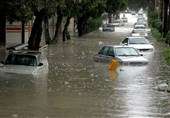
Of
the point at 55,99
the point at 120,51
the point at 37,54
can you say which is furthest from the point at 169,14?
the point at 55,99

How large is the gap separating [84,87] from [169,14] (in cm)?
3810

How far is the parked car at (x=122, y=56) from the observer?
37.0 metres

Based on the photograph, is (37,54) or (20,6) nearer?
(20,6)

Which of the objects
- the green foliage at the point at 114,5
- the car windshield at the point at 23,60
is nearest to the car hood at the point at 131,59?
the car windshield at the point at 23,60

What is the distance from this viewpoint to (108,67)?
116 feet


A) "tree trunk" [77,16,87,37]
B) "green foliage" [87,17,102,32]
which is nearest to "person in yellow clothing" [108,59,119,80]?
"tree trunk" [77,16,87,37]

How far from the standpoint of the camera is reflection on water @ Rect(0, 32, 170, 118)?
58.5 feet

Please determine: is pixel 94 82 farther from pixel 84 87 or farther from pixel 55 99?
pixel 55 99

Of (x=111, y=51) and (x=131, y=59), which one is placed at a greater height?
(x=111, y=51)

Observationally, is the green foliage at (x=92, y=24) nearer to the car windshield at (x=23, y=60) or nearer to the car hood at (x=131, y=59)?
the car hood at (x=131, y=59)

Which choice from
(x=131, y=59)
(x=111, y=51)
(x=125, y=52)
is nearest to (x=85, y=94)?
(x=131, y=59)

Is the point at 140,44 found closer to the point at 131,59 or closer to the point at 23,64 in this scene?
the point at 131,59

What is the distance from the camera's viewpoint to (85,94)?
22.6 metres

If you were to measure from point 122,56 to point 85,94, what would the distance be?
15358mm
